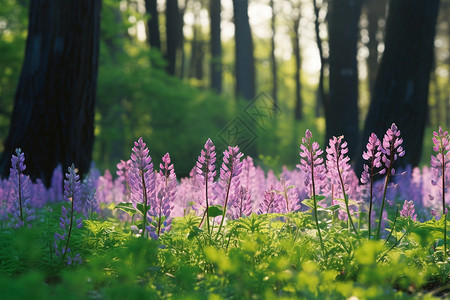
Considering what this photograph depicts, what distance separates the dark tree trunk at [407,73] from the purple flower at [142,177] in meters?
4.91

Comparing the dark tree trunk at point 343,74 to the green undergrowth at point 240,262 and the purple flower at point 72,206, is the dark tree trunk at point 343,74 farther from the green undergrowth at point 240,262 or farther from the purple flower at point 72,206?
the purple flower at point 72,206

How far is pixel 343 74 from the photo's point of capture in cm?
1038

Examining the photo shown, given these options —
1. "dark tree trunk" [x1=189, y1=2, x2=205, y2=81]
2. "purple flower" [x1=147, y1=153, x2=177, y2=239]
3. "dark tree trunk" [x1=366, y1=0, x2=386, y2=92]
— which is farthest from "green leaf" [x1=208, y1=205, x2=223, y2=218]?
"dark tree trunk" [x1=189, y1=2, x2=205, y2=81]

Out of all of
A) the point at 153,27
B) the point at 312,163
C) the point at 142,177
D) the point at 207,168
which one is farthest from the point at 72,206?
the point at 153,27

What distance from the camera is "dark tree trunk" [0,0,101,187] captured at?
262 inches

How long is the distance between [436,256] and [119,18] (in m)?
18.9

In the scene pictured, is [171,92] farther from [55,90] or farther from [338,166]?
[338,166]

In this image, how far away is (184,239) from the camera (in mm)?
3658

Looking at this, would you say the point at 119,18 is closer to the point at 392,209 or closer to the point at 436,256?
the point at 392,209

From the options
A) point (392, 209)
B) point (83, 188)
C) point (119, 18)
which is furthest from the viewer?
point (119, 18)

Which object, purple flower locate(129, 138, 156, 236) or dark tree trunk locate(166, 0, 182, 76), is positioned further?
dark tree trunk locate(166, 0, 182, 76)

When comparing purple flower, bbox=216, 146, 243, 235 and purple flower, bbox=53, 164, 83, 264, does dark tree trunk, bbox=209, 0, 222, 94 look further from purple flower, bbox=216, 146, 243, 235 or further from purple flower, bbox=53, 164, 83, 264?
purple flower, bbox=53, 164, 83, 264

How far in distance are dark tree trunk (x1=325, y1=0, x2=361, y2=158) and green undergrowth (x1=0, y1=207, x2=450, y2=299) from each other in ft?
21.5

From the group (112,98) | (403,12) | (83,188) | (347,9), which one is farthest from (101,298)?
(112,98)
